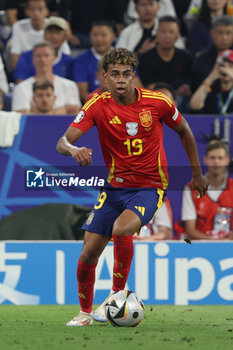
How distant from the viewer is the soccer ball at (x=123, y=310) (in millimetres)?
5469

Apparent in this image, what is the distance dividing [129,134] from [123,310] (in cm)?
123

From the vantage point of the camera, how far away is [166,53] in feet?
33.4

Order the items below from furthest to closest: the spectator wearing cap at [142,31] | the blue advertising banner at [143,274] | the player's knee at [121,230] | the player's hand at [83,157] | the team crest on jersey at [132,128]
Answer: the spectator wearing cap at [142,31] → the blue advertising banner at [143,274] → the team crest on jersey at [132,128] → the player's knee at [121,230] → the player's hand at [83,157]

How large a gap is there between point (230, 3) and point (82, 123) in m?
6.09

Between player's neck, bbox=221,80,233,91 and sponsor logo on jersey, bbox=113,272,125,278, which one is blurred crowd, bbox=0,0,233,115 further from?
sponsor logo on jersey, bbox=113,272,125,278

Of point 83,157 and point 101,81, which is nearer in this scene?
point 83,157

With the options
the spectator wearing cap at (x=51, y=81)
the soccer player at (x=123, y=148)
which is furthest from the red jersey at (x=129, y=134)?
the spectator wearing cap at (x=51, y=81)

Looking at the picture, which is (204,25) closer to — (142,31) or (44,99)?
(142,31)

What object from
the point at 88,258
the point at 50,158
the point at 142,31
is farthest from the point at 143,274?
the point at 142,31

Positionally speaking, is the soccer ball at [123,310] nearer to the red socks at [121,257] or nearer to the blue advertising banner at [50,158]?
the red socks at [121,257]

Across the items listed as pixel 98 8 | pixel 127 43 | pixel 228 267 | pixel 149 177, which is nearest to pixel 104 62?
pixel 149 177

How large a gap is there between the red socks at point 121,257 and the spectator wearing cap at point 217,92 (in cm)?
420

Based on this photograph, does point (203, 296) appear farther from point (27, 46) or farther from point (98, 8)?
point (98, 8)

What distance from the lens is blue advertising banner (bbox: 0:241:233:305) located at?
7.78 metres
